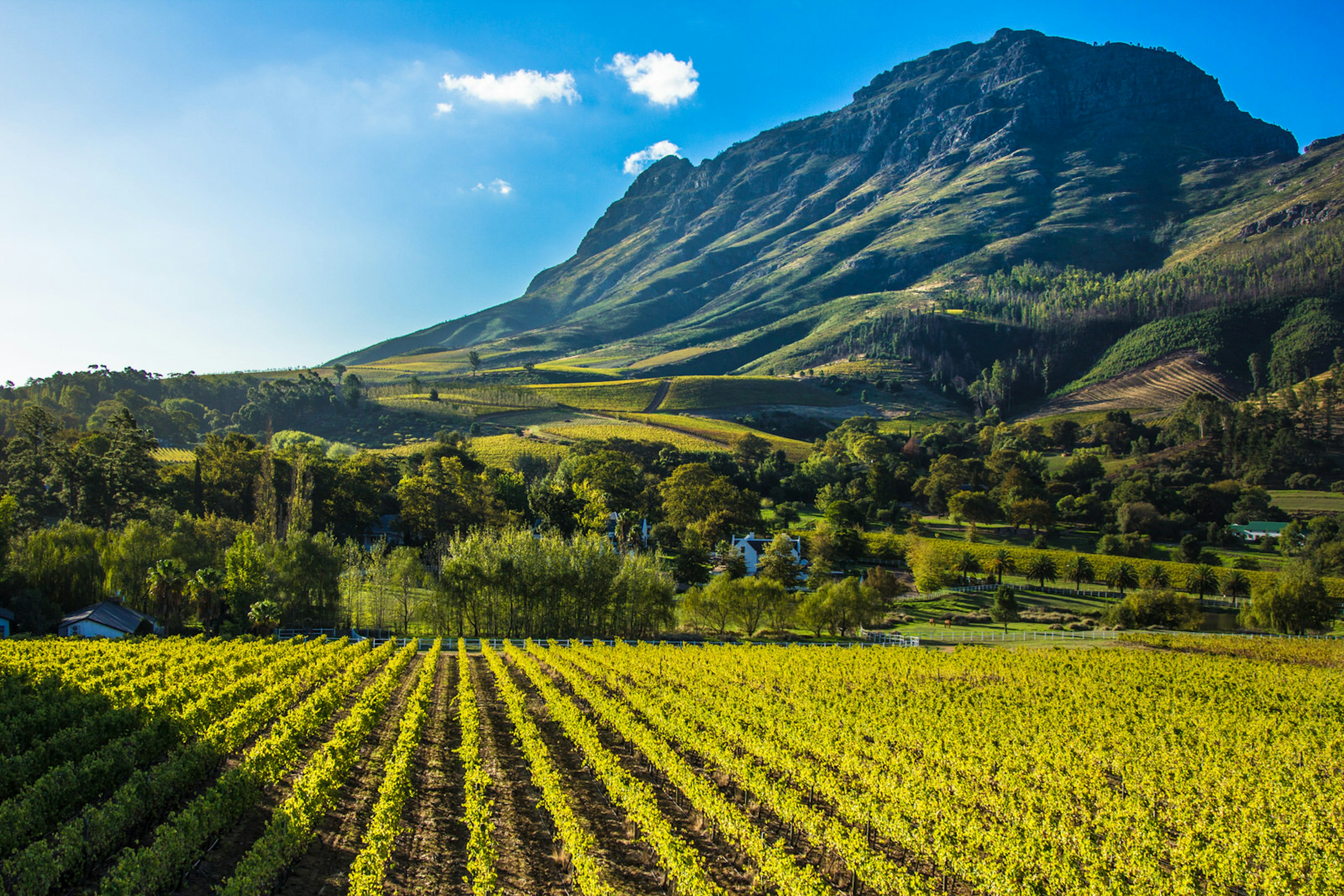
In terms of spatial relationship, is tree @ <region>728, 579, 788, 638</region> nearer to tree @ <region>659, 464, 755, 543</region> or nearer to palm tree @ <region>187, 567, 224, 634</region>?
tree @ <region>659, 464, 755, 543</region>

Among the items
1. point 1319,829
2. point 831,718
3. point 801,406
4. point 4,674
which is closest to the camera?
point 1319,829

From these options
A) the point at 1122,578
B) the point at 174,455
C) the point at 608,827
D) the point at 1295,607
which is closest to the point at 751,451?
the point at 1122,578

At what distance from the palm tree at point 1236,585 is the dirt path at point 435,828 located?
283 feet

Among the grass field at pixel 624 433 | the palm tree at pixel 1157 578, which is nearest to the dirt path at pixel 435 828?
the palm tree at pixel 1157 578

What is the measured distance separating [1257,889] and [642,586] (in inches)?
1949

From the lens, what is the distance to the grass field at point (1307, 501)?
351 feet

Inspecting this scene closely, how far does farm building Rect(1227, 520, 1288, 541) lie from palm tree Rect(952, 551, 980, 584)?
40.8 meters

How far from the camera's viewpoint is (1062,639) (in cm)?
5944

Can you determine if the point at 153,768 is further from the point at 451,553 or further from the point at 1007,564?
the point at 1007,564

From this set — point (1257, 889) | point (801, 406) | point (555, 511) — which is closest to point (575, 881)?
point (1257, 889)

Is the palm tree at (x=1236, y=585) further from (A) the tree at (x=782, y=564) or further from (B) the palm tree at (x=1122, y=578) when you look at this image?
(A) the tree at (x=782, y=564)

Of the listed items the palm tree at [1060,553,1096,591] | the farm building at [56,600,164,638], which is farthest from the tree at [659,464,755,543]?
the farm building at [56,600,164,638]

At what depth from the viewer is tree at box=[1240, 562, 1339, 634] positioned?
63906mm

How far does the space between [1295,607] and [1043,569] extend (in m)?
23.3
